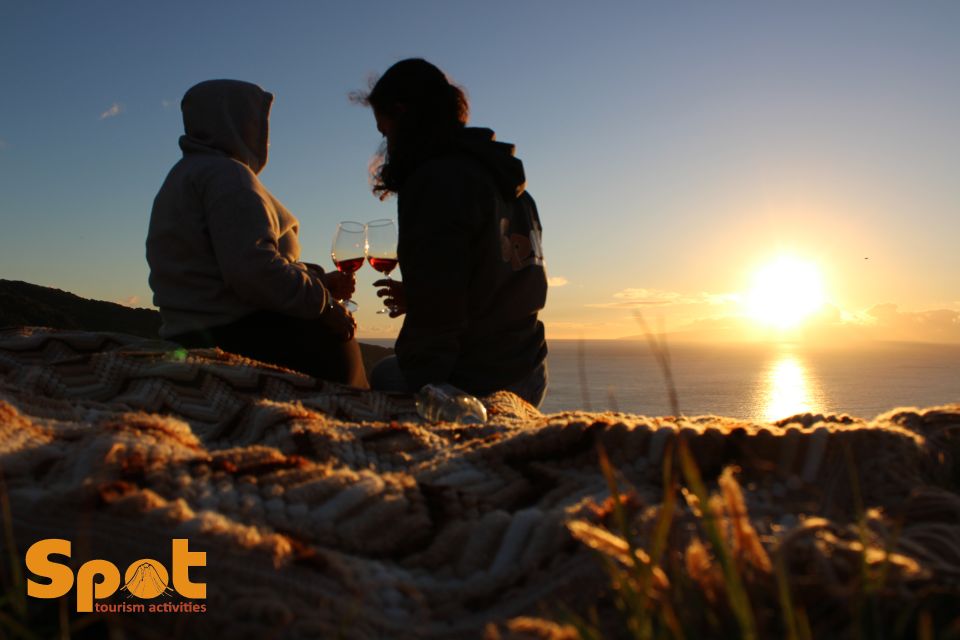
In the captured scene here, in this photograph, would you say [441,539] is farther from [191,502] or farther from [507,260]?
[507,260]

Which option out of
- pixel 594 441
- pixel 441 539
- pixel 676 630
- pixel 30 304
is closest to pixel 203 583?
pixel 441 539

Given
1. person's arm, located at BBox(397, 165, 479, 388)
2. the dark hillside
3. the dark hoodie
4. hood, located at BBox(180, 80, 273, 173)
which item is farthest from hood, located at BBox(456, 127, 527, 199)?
the dark hillside

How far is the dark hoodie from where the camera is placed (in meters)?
3.00

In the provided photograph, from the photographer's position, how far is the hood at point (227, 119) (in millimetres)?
3883

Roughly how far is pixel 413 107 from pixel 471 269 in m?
0.92

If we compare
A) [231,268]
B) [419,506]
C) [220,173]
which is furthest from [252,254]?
[419,506]

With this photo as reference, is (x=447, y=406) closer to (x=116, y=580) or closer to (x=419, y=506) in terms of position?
(x=419, y=506)

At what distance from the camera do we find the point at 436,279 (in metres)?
2.98

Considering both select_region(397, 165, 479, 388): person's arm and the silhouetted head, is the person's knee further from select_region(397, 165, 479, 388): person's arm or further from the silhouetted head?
the silhouetted head

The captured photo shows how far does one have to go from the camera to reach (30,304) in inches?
441

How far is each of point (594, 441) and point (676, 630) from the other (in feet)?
3.13

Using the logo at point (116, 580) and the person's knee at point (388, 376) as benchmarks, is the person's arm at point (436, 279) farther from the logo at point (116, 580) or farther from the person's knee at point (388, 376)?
the logo at point (116, 580)

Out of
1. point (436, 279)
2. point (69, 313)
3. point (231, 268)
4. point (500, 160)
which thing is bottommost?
point (436, 279)

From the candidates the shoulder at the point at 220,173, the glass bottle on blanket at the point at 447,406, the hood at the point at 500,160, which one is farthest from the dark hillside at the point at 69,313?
the glass bottle on blanket at the point at 447,406
